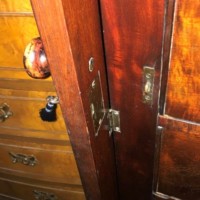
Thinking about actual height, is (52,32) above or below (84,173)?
above

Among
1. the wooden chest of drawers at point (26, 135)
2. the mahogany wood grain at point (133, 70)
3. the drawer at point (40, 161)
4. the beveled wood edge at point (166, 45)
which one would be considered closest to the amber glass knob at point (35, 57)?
the wooden chest of drawers at point (26, 135)

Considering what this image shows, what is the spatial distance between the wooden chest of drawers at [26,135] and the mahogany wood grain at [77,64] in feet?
0.47

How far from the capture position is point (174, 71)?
0.54m

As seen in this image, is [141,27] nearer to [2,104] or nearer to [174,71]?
[174,71]

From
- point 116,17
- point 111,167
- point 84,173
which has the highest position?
point 116,17

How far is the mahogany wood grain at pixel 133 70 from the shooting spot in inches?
20.7

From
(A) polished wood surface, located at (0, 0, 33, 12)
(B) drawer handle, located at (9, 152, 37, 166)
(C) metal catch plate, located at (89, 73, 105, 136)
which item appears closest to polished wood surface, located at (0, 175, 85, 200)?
(B) drawer handle, located at (9, 152, 37, 166)

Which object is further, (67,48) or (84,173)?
(84,173)

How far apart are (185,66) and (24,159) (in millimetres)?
644

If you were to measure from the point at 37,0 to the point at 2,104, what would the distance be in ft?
1.56

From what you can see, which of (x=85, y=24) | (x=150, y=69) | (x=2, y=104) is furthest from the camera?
(x=2, y=104)

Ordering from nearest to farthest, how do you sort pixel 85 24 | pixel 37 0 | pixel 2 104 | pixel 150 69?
pixel 37 0
pixel 85 24
pixel 150 69
pixel 2 104

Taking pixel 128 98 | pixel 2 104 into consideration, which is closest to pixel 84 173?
pixel 128 98

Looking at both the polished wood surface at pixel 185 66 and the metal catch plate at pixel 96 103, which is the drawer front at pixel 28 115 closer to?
the metal catch plate at pixel 96 103
